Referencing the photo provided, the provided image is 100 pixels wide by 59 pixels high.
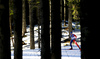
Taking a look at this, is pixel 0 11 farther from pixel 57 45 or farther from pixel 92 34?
pixel 57 45

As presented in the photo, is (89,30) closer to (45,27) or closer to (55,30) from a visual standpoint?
(45,27)

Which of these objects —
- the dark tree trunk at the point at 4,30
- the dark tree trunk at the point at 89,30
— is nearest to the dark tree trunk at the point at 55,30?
the dark tree trunk at the point at 4,30

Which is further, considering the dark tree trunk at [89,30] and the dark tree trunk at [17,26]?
the dark tree trunk at [17,26]

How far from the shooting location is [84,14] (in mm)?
2883

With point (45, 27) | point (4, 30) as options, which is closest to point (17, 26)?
A: point (45, 27)

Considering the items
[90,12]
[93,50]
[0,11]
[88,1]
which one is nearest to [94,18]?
[90,12]

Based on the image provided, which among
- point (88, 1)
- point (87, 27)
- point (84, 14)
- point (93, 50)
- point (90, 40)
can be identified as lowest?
point (93, 50)

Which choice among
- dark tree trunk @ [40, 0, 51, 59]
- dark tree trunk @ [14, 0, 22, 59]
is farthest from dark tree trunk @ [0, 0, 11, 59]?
dark tree trunk @ [14, 0, 22, 59]

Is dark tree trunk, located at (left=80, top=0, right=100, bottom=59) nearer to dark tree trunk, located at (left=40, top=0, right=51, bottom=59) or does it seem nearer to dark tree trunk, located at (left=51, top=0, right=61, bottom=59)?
dark tree trunk, located at (left=40, top=0, right=51, bottom=59)

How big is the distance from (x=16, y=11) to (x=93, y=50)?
4202 millimetres

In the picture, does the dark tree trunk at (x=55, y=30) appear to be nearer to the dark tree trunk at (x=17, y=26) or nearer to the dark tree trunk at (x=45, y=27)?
the dark tree trunk at (x=45, y=27)

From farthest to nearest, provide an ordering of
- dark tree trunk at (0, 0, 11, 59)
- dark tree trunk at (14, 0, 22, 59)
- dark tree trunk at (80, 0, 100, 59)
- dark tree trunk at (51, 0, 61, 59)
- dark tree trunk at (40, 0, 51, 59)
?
dark tree trunk at (51, 0, 61, 59)
dark tree trunk at (14, 0, 22, 59)
dark tree trunk at (40, 0, 51, 59)
dark tree trunk at (0, 0, 11, 59)
dark tree trunk at (80, 0, 100, 59)

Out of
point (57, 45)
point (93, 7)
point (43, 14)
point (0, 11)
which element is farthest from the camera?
point (57, 45)

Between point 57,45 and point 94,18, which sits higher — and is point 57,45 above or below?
below
